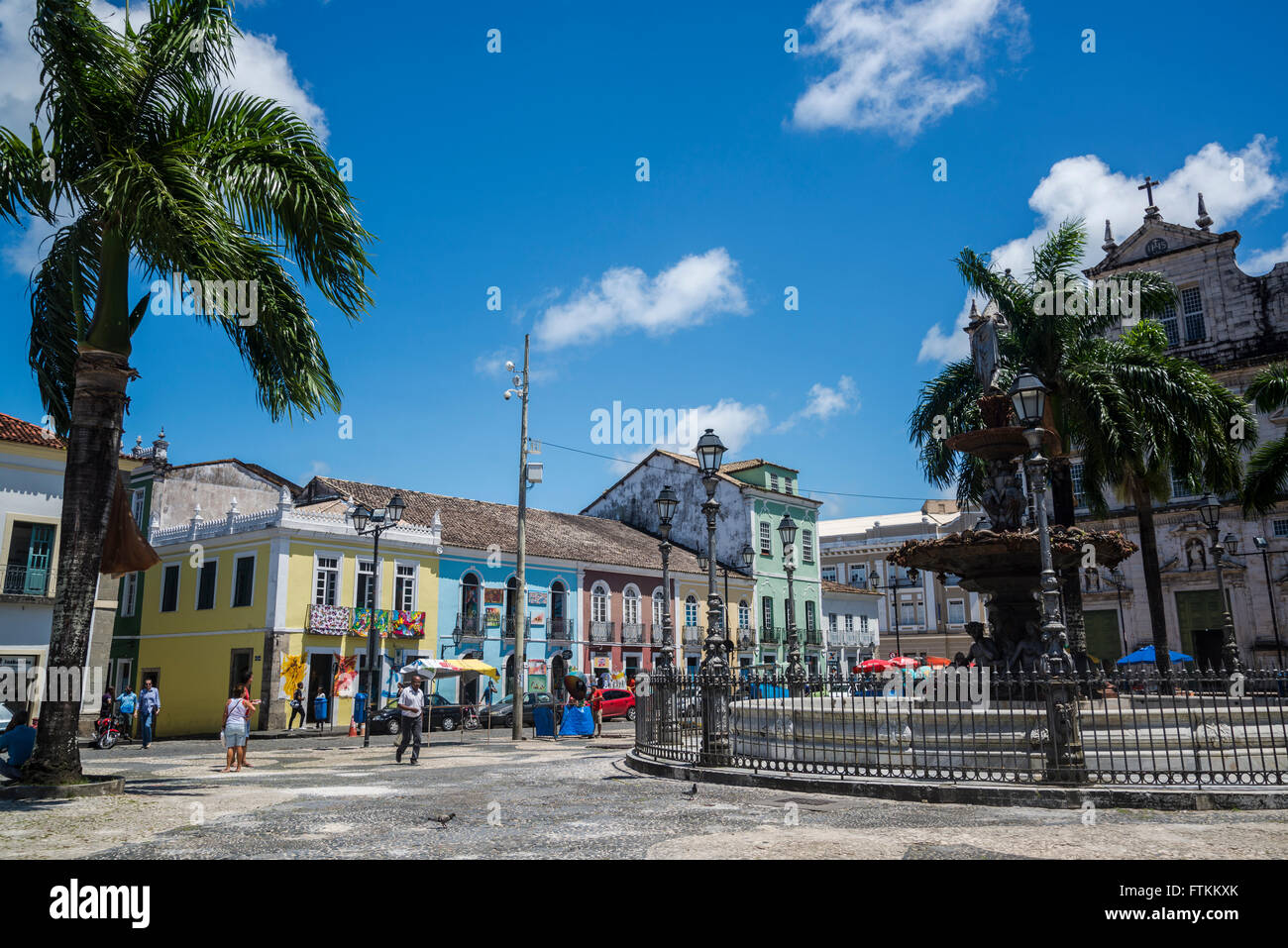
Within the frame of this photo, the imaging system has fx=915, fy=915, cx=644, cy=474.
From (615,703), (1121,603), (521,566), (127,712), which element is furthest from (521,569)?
(1121,603)

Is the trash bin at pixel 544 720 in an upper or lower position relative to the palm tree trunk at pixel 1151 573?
lower

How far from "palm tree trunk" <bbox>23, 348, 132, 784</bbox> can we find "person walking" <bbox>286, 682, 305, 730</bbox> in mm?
19813

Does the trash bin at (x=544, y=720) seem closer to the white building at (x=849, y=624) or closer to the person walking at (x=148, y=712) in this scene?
the person walking at (x=148, y=712)

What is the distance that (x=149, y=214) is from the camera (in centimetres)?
891

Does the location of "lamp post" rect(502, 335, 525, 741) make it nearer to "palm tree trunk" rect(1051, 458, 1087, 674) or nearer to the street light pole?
the street light pole

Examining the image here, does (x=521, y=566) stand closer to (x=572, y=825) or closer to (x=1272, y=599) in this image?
(x=572, y=825)

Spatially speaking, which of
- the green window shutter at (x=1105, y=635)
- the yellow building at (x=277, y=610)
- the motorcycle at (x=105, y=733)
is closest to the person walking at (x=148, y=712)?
the motorcycle at (x=105, y=733)

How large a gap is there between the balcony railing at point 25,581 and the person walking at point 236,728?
14.1 m

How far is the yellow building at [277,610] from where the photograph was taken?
30094 millimetres

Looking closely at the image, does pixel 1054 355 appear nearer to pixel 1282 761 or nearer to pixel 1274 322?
pixel 1282 761

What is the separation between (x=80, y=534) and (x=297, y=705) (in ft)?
68.1

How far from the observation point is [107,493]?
10.2 meters

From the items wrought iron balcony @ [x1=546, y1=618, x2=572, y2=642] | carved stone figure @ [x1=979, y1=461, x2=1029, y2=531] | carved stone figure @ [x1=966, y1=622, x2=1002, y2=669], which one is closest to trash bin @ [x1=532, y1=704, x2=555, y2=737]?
carved stone figure @ [x1=966, y1=622, x2=1002, y2=669]

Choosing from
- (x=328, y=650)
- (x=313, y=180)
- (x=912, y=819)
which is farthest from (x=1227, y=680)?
(x=328, y=650)
